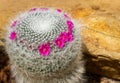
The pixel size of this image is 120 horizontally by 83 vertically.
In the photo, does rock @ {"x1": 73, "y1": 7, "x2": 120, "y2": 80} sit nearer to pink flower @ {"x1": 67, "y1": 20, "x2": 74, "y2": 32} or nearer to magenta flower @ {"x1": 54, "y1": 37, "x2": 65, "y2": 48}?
pink flower @ {"x1": 67, "y1": 20, "x2": 74, "y2": 32}

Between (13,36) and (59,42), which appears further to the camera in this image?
(13,36)

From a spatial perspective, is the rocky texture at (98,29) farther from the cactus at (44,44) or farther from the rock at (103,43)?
the cactus at (44,44)

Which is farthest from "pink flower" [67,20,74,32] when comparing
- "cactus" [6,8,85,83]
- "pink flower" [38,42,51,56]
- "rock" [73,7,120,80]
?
"rock" [73,7,120,80]

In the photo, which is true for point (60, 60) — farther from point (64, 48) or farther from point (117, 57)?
point (117, 57)

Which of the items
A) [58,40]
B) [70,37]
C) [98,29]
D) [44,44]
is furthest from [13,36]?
[98,29]

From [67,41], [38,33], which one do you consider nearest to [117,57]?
[67,41]

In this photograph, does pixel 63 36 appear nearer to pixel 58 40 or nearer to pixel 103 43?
pixel 58 40

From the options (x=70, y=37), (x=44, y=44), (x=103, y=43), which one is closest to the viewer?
(x=44, y=44)
